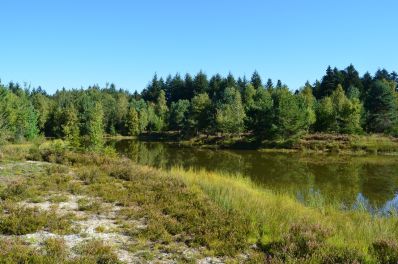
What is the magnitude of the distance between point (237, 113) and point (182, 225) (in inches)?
2890

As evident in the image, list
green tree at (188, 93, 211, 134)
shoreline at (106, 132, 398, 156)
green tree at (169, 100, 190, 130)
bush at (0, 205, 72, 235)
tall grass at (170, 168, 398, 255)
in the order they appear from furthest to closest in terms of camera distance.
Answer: green tree at (169, 100, 190, 130), green tree at (188, 93, 211, 134), shoreline at (106, 132, 398, 156), bush at (0, 205, 72, 235), tall grass at (170, 168, 398, 255)

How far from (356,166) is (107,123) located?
298ft

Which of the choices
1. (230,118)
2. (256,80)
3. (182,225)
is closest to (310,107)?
(230,118)

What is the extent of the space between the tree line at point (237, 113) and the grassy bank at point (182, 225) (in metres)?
17.3

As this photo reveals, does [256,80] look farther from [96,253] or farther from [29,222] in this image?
[96,253]

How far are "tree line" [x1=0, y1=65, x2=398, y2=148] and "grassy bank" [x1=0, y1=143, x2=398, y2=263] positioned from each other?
17250 millimetres

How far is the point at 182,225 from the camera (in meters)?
10.8

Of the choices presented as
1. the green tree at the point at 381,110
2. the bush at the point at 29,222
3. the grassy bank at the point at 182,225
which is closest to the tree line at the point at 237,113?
the green tree at the point at 381,110

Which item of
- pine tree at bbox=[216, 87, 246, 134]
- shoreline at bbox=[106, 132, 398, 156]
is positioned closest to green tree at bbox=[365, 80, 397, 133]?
shoreline at bbox=[106, 132, 398, 156]

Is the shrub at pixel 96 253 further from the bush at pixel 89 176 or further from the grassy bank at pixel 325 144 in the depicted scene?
the grassy bank at pixel 325 144

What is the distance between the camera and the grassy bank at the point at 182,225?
8.60 meters

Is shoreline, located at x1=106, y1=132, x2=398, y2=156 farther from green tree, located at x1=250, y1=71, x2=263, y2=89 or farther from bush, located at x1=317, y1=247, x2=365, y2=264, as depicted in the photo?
bush, located at x1=317, y1=247, x2=365, y2=264

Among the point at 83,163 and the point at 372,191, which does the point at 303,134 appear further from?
the point at 83,163

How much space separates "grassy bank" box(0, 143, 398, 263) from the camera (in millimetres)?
8602
